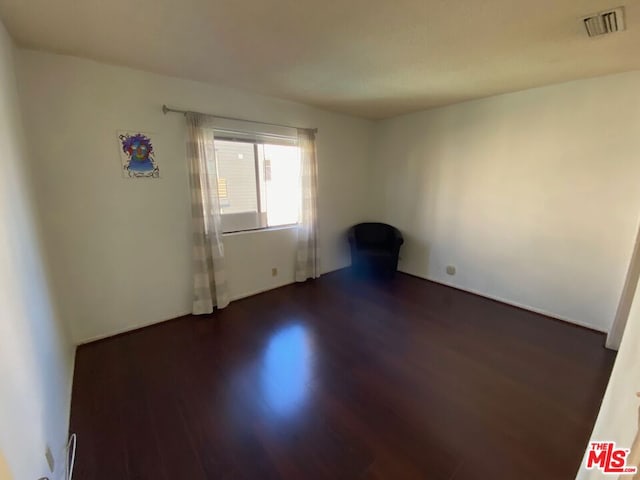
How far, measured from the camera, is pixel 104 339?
97.3 inches

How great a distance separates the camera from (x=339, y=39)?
1.82 m

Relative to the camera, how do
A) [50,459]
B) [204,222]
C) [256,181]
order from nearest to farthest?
[50,459], [204,222], [256,181]

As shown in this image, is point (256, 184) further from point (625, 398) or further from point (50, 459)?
point (625, 398)

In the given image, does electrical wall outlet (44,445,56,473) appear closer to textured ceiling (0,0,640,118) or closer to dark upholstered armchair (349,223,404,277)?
textured ceiling (0,0,640,118)

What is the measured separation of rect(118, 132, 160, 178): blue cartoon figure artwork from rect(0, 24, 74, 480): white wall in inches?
24.7

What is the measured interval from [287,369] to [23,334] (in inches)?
59.7

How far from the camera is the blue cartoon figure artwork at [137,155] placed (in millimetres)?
2395

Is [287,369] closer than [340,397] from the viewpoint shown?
No

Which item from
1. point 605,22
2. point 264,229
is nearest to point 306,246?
point 264,229

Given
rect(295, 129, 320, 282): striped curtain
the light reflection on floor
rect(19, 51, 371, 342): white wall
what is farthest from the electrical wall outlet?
rect(295, 129, 320, 282): striped curtain

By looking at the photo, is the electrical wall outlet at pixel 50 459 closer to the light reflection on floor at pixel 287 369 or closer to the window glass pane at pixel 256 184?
the light reflection on floor at pixel 287 369

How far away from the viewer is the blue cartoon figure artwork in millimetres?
2395

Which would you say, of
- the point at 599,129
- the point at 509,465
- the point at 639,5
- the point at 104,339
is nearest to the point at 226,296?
→ the point at 104,339

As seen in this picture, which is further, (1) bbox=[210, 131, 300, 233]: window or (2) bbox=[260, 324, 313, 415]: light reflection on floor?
(1) bbox=[210, 131, 300, 233]: window
